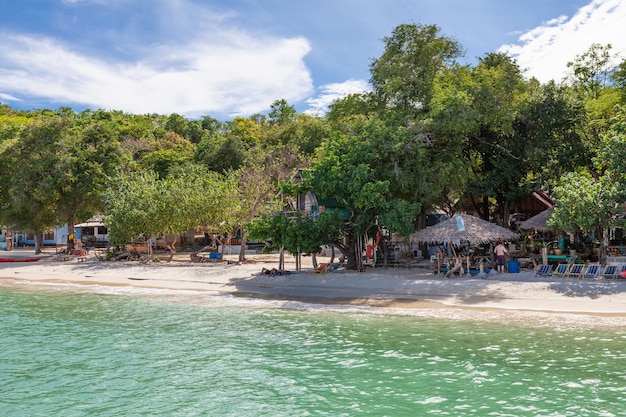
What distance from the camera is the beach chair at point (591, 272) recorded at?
2148cm

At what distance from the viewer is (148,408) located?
32.3ft

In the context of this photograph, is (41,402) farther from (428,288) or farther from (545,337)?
(428,288)

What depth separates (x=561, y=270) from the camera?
73.5 ft

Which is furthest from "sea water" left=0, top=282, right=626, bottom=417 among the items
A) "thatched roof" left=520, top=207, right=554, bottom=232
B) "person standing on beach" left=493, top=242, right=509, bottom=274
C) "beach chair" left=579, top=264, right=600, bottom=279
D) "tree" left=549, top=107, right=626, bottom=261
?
"thatched roof" left=520, top=207, right=554, bottom=232

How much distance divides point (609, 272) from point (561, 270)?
1.80m

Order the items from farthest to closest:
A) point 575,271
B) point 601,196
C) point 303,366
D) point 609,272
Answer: point 575,271 → point 609,272 → point 601,196 → point 303,366

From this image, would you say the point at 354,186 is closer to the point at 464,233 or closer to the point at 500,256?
the point at 464,233

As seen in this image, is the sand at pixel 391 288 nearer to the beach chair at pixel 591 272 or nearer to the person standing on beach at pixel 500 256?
the beach chair at pixel 591 272

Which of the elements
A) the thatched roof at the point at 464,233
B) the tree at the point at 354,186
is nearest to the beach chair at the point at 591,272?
the thatched roof at the point at 464,233

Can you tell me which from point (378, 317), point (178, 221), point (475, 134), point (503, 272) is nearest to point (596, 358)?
point (378, 317)

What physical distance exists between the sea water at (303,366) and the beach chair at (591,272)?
23.9 feet

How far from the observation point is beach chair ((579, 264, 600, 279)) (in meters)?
21.5

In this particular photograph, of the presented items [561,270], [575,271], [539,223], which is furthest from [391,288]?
[539,223]

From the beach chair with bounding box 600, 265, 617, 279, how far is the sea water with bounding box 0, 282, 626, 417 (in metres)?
7.36
